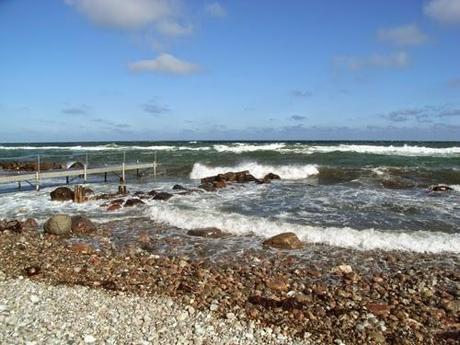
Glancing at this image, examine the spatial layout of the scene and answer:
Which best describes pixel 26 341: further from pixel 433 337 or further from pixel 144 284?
pixel 433 337

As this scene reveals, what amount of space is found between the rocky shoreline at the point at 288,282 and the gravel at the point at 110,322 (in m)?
0.25

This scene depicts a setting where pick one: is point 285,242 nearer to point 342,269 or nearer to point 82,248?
point 342,269

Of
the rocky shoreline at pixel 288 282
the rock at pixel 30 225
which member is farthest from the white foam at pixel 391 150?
the rocky shoreline at pixel 288 282

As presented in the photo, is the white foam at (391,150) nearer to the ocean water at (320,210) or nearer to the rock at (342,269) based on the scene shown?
the ocean water at (320,210)

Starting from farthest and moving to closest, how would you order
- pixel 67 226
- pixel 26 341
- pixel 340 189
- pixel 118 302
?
pixel 340 189 < pixel 67 226 < pixel 118 302 < pixel 26 341

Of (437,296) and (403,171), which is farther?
(403,171)

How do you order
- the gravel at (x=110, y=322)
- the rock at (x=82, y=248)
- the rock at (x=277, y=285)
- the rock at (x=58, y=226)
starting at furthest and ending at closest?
the rock at (x=58, y=226) < the rock at (x=82, y=248) < the rock at (x=277, y=285) < the gravel at (x=110, y=322)

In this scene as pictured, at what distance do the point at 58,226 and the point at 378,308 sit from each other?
7548 millimetres

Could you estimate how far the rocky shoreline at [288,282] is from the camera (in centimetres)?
549

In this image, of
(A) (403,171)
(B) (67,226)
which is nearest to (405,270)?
(B) (67,226)

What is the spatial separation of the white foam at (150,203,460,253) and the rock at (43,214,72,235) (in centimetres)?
252

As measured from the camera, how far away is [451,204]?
1487 centimetres

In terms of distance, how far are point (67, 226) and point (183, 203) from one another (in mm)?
5046

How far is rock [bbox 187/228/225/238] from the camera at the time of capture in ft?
33.5
